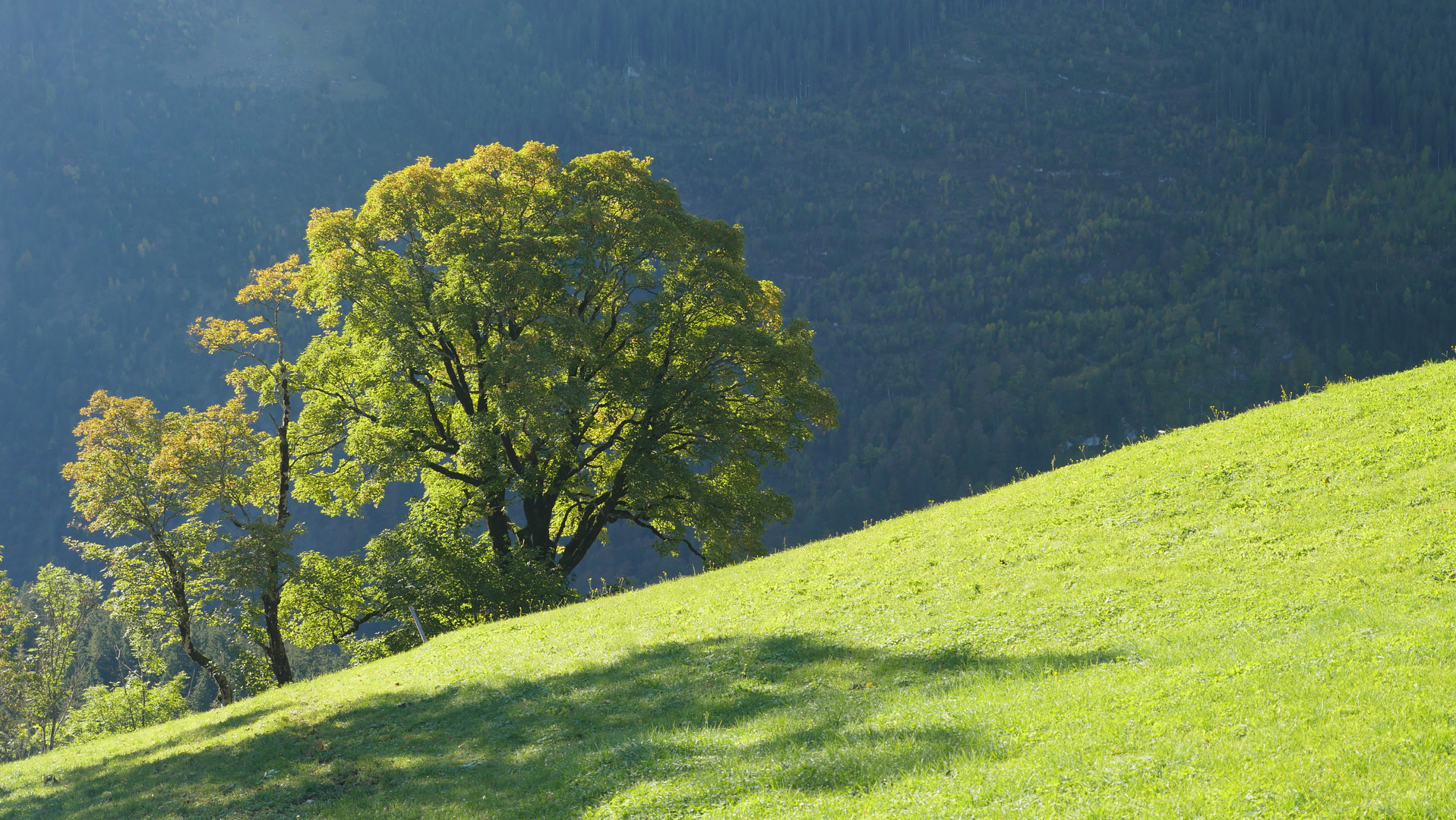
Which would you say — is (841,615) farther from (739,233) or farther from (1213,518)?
(739,233)

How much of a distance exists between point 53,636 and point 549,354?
147ft

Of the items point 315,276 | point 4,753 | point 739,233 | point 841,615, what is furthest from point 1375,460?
point 4,753

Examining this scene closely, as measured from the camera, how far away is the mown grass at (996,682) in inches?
330

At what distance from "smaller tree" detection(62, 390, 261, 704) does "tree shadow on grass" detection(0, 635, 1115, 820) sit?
45.2 ft

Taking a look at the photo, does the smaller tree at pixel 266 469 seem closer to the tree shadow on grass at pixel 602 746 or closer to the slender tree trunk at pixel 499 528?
the slender tree trunk at pixel 499 528

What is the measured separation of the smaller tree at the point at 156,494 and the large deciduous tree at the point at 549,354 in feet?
12.8

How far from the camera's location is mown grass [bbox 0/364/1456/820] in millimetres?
8383

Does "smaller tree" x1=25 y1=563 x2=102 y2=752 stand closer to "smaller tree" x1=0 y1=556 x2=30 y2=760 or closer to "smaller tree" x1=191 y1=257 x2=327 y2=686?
"smaller tree" x1=0 y1=556 x2=30 y2=760

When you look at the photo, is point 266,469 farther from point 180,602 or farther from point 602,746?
point 602,746

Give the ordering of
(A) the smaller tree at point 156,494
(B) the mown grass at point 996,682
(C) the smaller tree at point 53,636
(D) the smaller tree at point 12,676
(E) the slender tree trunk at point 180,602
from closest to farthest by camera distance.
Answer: (B) the mown grass at point 996,682
(A) the smaller tree at point 156,494
(E) the slender tree trunk at point 180,602
(D) the smaller tree at point 12,676
(C) the smaller tree at point 53,636

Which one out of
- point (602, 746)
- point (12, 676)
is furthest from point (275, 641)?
point (12, 676)

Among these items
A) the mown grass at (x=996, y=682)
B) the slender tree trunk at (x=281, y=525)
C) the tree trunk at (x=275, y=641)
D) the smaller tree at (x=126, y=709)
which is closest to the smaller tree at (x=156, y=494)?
the slender tree trunk at (x=281, y=525)

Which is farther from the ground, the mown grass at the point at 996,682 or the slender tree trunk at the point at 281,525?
the slender tree trunk at the point at 281,525

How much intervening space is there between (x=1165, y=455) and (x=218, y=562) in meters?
25.3
